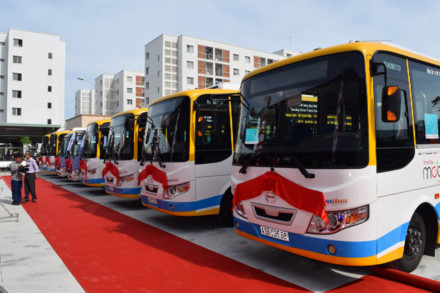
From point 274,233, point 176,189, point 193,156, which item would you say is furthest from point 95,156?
point 274,233

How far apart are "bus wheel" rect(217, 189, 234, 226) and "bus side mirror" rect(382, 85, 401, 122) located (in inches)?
165

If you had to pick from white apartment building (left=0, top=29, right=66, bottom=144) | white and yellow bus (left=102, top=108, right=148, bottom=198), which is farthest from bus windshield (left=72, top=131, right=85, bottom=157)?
white apartment building (left=0, top=29, right=66, bottom=144)

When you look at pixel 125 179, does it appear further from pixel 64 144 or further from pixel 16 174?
pixel 64 144

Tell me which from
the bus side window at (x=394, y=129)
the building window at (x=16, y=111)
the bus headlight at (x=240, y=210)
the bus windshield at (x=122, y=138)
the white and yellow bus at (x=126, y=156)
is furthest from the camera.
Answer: the building window at (x=16, y=111)

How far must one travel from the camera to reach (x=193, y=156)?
7.34m

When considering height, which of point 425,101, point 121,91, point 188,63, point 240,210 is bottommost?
point 240,210

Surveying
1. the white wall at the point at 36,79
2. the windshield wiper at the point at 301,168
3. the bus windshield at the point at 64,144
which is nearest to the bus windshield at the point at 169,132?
the windshield wiper at the point at 301,168

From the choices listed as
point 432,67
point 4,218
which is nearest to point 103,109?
point 4,218

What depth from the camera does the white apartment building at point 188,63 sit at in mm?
59125

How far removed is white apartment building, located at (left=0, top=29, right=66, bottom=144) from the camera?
57.3 meters

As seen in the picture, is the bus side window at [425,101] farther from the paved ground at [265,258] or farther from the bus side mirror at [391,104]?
the paved ground at [265,258]

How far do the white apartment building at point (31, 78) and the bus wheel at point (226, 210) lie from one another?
57.8 meters

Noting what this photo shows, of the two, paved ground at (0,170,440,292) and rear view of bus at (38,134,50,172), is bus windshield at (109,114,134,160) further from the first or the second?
rear view of bus at (38,134,50,172)

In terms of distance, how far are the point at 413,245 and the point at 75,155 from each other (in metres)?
15.8
